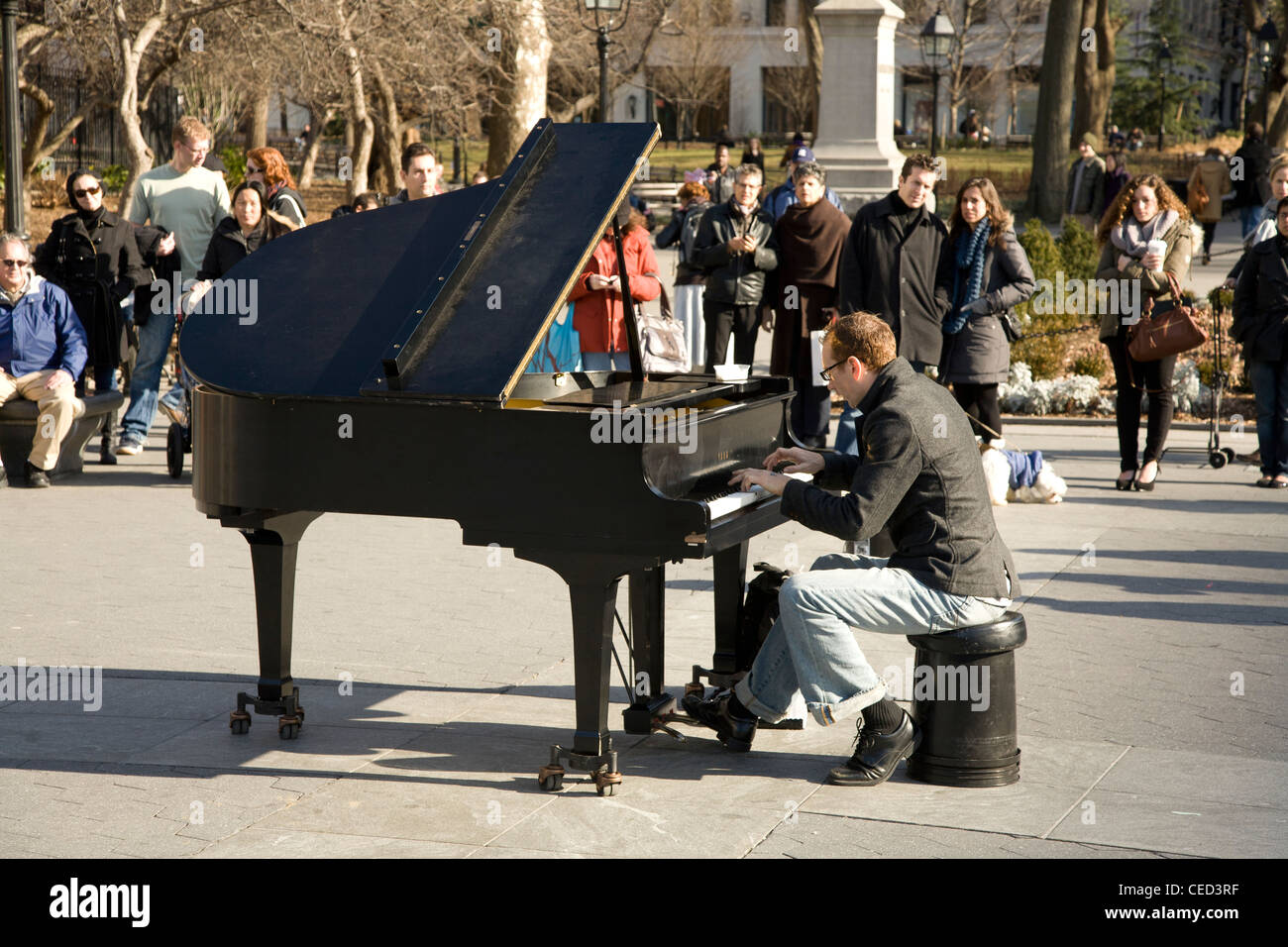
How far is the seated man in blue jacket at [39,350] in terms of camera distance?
425 inches

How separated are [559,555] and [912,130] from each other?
246 ft

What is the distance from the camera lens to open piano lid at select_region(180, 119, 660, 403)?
206 inches

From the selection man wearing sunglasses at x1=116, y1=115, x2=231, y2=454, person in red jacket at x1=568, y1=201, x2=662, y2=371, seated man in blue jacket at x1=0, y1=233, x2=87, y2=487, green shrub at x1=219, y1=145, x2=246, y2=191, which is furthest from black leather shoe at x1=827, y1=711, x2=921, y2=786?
green shrub at x1=219, y1=145, x2=246, y2=191

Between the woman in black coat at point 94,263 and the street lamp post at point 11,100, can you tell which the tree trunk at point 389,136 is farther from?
the woman in black coat at point 94,263

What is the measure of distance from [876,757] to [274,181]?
8.06 m

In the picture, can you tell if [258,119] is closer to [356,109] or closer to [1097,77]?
[356,109]

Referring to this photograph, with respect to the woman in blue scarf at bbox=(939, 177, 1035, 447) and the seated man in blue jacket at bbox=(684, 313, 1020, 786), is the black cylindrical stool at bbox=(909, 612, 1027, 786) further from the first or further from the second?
Result: the woman in blue scarf at bbox=(939, 177, 1035, 447)

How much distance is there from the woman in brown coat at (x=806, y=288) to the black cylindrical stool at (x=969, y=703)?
6027mm

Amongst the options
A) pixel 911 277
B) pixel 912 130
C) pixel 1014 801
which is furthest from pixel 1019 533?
pixel 912 130

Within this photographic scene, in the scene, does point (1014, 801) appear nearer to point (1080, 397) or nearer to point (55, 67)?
point (1080, 397)

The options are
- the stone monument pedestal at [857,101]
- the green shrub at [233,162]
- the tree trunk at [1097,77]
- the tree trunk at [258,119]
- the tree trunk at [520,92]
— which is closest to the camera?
the stone monument pedestal at [857,101]

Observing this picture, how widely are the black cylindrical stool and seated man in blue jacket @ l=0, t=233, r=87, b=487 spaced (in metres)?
7.58

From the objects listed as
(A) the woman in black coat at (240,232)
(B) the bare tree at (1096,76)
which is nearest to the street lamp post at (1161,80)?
(B) the bare tree at (1096,76)

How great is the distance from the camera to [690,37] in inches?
2296
